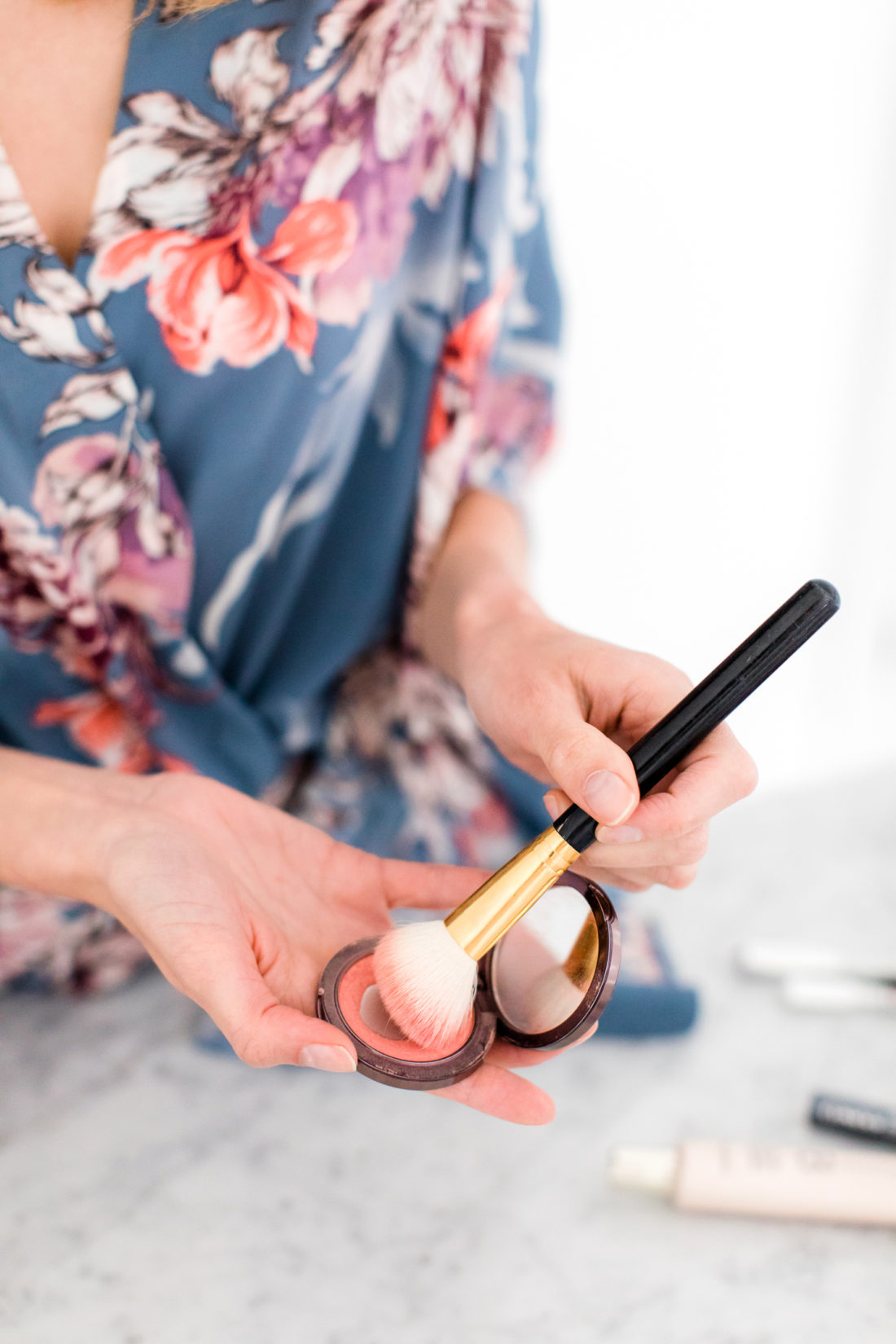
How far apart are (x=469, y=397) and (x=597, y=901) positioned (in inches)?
13.4

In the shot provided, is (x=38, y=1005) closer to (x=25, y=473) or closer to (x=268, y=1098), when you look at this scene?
(x=268, y=1098)

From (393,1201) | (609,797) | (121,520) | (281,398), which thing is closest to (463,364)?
(281,398)

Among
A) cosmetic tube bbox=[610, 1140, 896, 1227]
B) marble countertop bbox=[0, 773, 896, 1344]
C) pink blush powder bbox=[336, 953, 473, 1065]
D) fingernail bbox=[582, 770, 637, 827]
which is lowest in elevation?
marble countertop bbox=[0, 773, 896, 1344]

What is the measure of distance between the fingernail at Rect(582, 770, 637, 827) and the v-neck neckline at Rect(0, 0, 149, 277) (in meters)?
0.36

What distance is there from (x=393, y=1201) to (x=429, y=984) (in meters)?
0.16

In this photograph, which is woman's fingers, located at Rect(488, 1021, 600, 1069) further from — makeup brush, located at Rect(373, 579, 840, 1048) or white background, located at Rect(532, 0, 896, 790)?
white background, located at Rect(532, 0, 896, 790)

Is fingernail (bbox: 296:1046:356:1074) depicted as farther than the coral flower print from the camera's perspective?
No

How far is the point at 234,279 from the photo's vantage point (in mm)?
558

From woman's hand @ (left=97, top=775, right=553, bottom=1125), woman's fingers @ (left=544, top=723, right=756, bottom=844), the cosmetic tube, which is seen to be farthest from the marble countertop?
woman's fingers @ (left=544, top=723, right=756, bottom=844)

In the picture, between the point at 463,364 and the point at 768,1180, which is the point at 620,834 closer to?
the point at 768,1180

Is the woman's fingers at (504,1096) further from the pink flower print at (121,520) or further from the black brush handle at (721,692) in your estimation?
the pink flower print at (121,520)

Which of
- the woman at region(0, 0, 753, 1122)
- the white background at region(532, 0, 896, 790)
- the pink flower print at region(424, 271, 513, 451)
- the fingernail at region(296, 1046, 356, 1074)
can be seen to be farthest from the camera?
the white background at region(532, 0, 896, 790)

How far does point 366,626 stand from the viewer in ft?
2.43

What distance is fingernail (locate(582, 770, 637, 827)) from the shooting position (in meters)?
0.42
